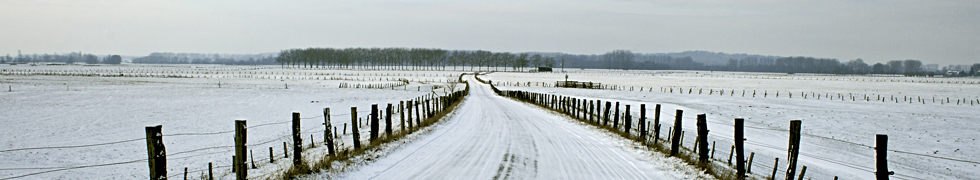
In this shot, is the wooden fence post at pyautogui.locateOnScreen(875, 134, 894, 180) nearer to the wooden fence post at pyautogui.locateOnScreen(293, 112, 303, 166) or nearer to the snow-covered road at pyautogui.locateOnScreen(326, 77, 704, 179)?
the snow-covered road at pyautogui.locateOnScreen(326, 77, 704, 179)

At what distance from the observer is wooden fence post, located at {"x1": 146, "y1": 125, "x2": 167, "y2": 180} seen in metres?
6.28

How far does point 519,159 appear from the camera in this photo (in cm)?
972

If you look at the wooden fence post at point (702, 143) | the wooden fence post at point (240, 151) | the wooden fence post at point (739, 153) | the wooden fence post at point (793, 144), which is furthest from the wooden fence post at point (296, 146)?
the wooden fence post at point (793, 144)

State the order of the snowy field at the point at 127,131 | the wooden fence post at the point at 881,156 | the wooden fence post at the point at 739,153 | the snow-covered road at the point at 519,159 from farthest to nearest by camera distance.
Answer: the snowy field at the point at 127,131 → the wooden fence post at the point at 739,153 → the snow-covered road at the point at 519,159 → the wooden fence post at the point at 881,156

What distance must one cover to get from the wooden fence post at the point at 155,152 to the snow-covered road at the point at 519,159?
2420 millimetres

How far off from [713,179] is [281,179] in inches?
265

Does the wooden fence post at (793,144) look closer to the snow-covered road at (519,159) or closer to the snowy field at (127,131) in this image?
the snow-covered road at (519,159)

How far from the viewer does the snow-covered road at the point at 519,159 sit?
8.34 m

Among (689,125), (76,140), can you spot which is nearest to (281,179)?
(76,140)

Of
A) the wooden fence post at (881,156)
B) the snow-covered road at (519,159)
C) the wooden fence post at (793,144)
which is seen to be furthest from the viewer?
the snow-covered road at (519,159)

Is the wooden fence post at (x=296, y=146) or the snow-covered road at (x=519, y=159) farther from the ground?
the wooden fence post at (x=296, y=146)

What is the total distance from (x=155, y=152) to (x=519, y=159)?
5.84 meters

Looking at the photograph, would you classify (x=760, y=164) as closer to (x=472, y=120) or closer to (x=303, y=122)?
(x=472, y=120)

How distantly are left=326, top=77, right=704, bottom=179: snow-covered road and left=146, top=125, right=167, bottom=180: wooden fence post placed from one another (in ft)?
7.94
